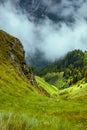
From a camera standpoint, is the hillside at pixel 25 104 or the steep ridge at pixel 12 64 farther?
the steep ridge at pixel 12 64

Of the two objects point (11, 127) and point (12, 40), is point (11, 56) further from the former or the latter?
point (11, 127)

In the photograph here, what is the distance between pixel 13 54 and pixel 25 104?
137 ft

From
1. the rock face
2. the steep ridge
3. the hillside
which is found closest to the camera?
the hillside

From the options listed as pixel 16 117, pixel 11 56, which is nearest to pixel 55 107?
pixel 11 56

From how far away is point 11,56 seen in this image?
96000 millimetres

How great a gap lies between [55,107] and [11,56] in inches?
1608

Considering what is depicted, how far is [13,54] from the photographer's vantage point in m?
99.3

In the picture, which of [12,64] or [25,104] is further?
[12,64]

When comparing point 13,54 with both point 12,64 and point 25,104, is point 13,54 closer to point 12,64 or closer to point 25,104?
point 12,64

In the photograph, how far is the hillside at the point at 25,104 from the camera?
A: 11.4 m

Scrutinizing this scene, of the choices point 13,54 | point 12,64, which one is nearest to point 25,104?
point 12,64

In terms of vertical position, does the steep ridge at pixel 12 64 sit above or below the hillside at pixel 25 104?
above

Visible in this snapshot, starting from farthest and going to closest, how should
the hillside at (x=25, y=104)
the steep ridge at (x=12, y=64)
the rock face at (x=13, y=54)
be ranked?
the rock face at (x=13, y=54) → the steep ridge at (x=12, y=64) → the hillside at (x=25, y=104)

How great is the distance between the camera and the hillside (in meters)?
11.4
